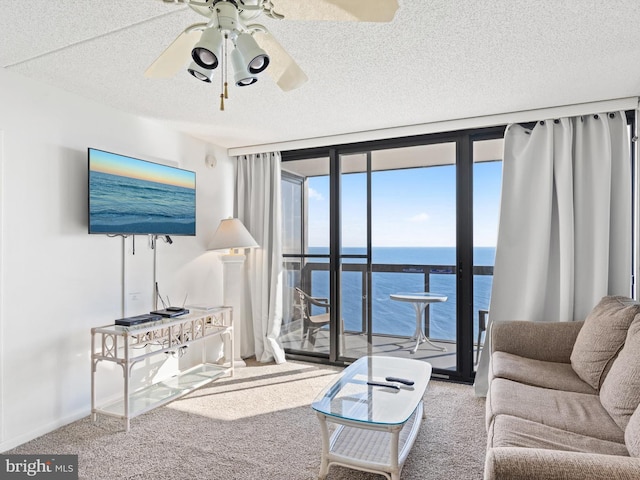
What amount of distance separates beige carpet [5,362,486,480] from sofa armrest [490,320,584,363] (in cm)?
56

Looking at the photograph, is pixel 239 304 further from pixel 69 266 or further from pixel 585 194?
pixel 585 194

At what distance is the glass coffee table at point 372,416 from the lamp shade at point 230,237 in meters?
1.76

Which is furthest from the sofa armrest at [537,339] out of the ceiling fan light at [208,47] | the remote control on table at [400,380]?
the ceiling fan light at [208,47]

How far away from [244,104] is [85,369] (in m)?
2.31

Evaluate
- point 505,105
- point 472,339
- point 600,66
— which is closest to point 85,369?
point 472,339

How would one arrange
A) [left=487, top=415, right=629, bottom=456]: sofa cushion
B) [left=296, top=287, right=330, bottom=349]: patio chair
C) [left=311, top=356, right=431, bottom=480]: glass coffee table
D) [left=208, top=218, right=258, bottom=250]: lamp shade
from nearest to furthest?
[left=487, top=415, right=629, bottom=456]: sofa cushion → [left=311, top=356, right=431, bottom=480]: glass coffee table → [left=208, top=218, right=258, bottom=250]: lamp shade → [left=296, top=287, right=330, bottom=349]: patio chair

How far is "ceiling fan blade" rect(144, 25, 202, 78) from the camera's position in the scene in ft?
5.27

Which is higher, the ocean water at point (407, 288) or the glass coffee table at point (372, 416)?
the ocean water at point (407, 288)

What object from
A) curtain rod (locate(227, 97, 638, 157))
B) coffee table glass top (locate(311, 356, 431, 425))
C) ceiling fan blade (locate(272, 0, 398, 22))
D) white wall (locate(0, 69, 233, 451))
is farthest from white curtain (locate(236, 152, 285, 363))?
ceiling fan blade (locate(272, 0, 398, 22))

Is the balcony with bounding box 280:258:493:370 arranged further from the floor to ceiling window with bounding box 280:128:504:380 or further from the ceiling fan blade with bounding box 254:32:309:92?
the ceiling fan blade with bounding box 254:32:309:92

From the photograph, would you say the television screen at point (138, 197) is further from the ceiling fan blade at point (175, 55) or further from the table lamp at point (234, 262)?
the ceiling fan blade at point (175, 55)

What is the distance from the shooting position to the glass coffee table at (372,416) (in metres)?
1.98

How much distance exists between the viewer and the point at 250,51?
1457 mm

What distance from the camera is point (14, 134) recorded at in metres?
2.48
